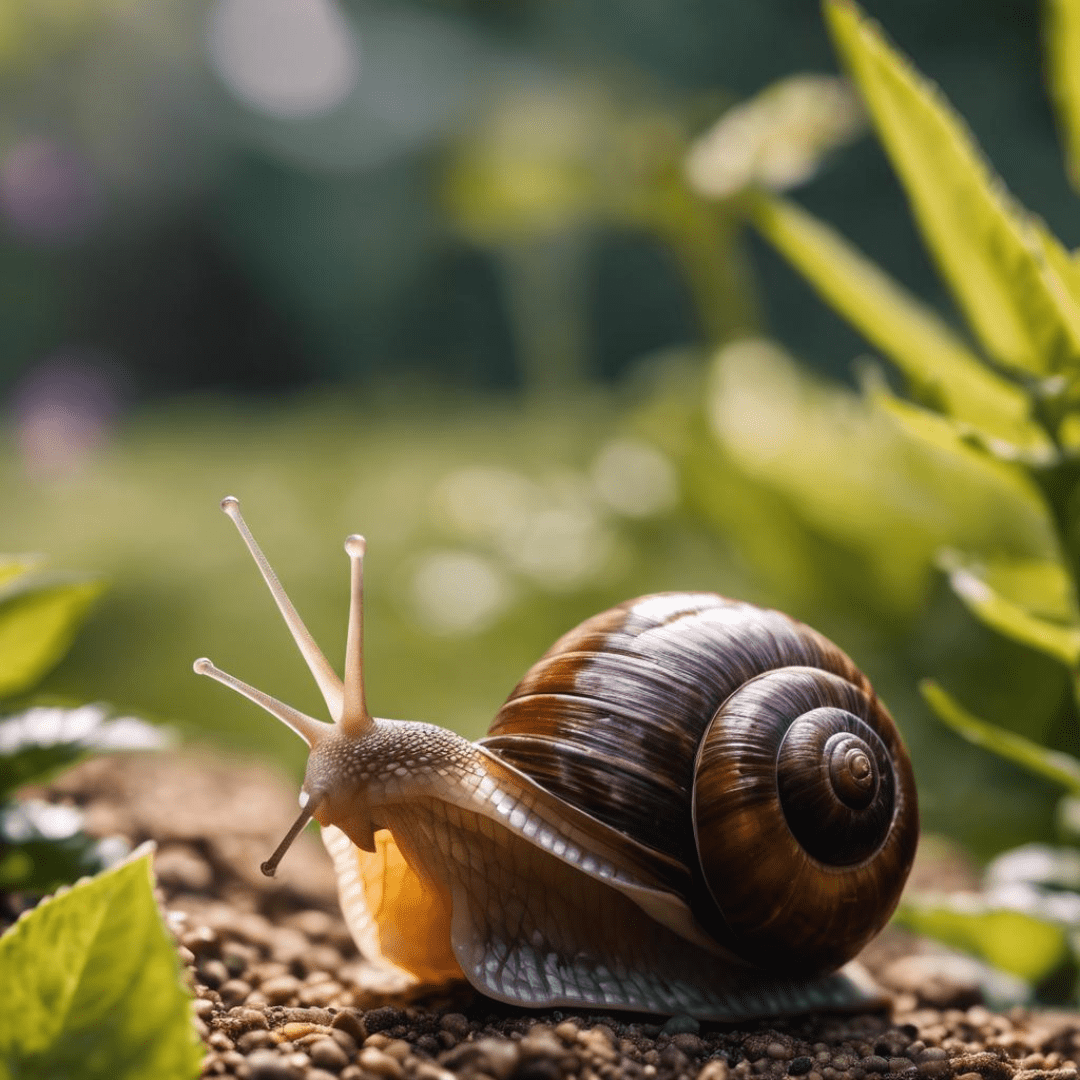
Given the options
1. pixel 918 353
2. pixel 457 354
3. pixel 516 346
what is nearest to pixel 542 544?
pixel 918 353

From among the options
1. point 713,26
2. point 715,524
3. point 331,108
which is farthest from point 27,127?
point 715,524

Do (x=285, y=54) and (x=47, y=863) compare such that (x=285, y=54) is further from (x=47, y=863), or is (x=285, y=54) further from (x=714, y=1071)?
(x=714, y=1071)

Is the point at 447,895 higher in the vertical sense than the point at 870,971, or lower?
higher

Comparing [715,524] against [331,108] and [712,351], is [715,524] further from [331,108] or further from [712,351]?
[331,108]

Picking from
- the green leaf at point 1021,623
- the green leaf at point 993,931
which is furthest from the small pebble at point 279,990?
the green leaf at point 1021,623

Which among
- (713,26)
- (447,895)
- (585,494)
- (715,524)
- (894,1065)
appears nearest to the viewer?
(894,1065)

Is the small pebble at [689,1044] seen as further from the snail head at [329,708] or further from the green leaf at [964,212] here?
the green leaf at [964,212]

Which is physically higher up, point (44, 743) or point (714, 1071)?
point (44, 743)
